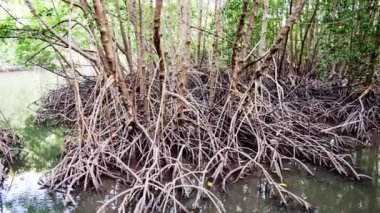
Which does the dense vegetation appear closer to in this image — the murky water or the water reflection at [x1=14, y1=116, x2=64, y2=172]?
the murky water

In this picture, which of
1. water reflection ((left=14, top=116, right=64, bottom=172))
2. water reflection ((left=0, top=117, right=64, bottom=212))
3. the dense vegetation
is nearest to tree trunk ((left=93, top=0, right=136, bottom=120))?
the dense vegetation

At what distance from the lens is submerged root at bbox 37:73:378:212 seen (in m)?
3.19

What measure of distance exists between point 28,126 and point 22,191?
3377 millimetres

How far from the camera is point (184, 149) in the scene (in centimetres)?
409

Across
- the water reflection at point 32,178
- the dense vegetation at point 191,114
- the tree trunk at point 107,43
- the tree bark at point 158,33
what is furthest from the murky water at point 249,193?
the tree bark at point 158,33

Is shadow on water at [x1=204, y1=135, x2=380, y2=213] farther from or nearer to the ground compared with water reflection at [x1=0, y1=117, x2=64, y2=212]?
farther from the ground

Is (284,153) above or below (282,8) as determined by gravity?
below

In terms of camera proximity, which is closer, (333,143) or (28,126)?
(333,143)

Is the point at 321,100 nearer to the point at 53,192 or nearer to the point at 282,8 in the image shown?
the point at 282,8

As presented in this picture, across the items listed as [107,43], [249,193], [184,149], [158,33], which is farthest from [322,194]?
[107,43]

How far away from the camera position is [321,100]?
6.41 metres

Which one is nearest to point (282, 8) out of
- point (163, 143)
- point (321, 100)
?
point (321, 100)

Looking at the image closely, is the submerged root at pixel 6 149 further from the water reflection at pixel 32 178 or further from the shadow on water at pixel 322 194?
the shadow on water at pixel 322 194

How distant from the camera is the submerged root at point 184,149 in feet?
10.5
